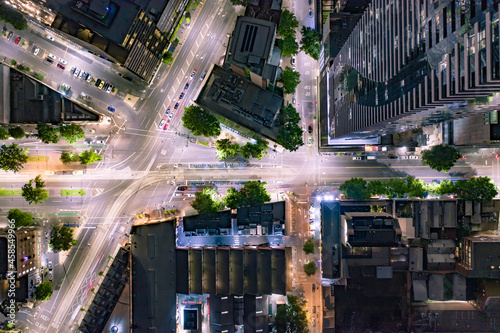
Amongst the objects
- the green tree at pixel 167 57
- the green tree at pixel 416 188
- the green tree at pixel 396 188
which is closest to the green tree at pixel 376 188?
the green tree at pixel 396 188

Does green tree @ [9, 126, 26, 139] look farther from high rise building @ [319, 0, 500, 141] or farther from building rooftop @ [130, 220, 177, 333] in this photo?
high rise building @ [319, 0, 500, 141]

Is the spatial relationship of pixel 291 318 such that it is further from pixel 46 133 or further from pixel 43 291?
pixel 46 133

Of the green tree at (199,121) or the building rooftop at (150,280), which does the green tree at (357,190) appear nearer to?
the green tree at (199,121)

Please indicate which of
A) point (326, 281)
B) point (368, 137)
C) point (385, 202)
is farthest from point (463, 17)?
point (326, 281)

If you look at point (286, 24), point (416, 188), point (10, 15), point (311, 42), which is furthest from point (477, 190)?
point (10, 15)

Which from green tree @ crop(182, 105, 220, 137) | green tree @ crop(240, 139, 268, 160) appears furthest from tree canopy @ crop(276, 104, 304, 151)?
green tree @ crop(182, 105, 220, 137)
